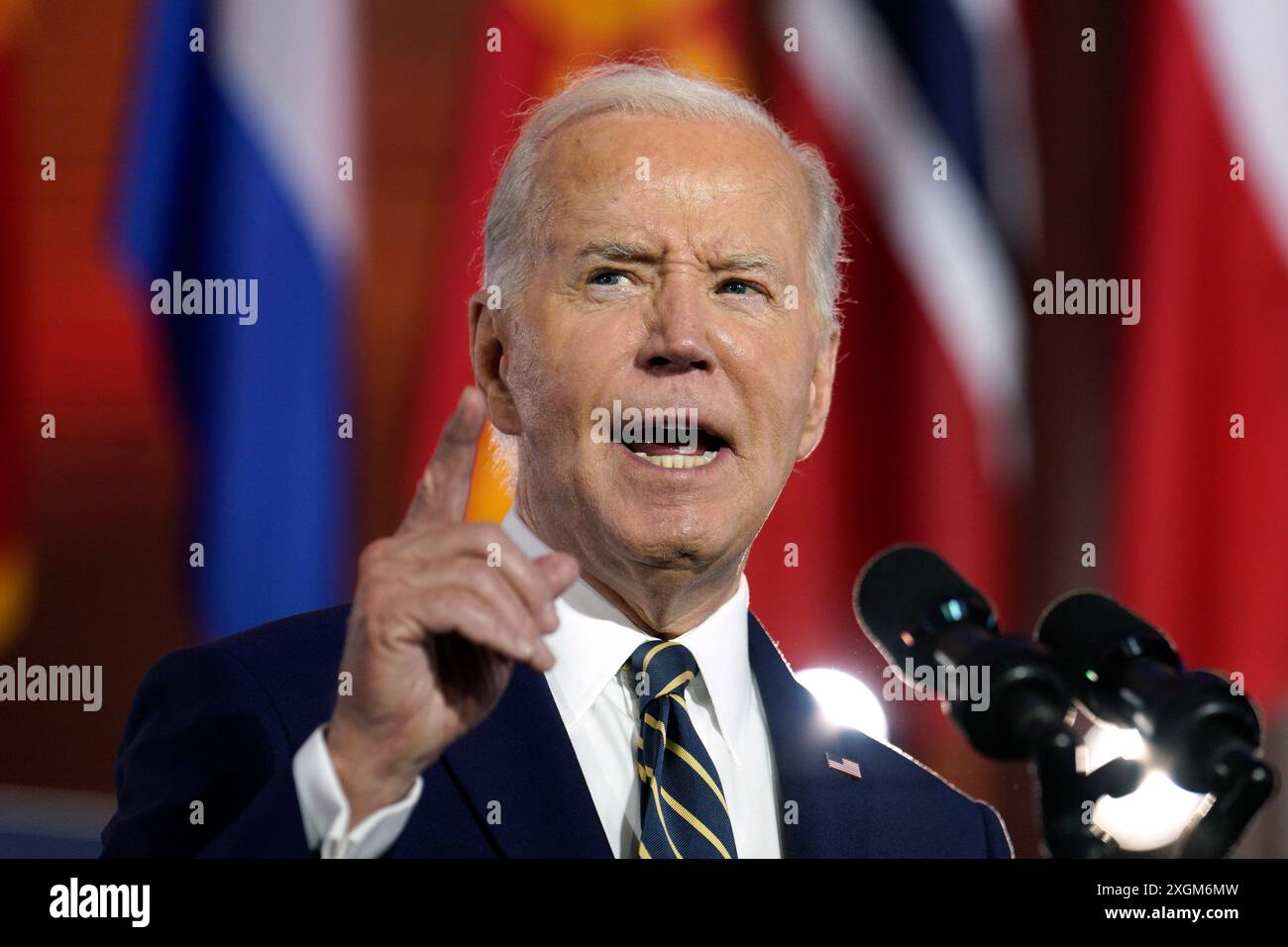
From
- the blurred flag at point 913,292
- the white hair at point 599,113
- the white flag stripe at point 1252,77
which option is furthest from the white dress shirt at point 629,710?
the white flag stripe at point 1252,77

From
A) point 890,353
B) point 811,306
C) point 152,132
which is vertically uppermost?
point 152,132

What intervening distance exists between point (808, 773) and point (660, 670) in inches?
9.0

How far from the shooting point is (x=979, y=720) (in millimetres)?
1009

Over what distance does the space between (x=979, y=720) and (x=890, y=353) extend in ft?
6.07

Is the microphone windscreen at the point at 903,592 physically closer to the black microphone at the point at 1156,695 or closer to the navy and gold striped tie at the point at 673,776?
the black microphone at the point at 1156,695

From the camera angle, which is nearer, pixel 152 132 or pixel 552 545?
pixel 552 545

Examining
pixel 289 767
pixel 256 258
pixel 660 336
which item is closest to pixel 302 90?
pixel 256 258

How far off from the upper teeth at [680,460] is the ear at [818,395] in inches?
10.3

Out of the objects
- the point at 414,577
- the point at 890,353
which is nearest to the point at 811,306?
the point at 414,577

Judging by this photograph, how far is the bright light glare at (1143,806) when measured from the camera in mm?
2041

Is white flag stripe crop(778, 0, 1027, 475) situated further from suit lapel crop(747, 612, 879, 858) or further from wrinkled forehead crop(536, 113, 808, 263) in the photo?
suit lapel crop(747, 612, 879, 858)

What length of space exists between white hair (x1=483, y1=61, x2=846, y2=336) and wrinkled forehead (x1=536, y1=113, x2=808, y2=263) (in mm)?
19

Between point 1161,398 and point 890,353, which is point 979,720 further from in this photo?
point 1161,398

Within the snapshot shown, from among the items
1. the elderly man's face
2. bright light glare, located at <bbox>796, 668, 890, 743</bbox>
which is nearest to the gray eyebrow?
the elderly man's face
